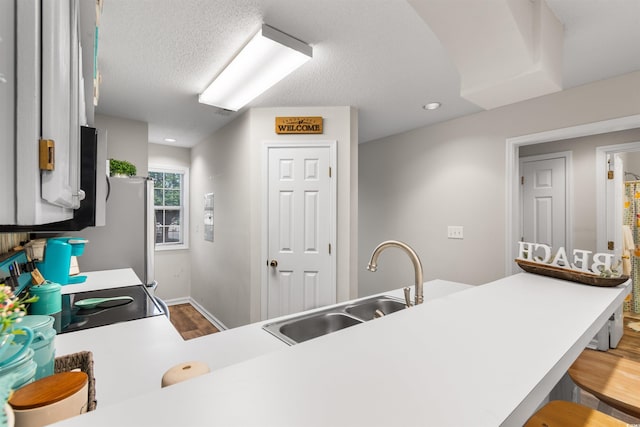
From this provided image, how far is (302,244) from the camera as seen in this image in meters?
2.90

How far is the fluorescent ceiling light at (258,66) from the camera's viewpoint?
5.79 ft

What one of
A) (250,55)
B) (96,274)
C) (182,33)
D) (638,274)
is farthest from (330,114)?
(638,274)

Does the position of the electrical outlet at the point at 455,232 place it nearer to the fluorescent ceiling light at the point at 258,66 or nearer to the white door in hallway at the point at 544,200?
the white door in hallway at the point at 544,200

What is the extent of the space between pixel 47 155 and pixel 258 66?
1825 mm

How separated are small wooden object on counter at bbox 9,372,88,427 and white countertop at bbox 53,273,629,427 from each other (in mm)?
136

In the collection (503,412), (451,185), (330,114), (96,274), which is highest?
(330,114)

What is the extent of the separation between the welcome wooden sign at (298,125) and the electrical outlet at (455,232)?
1.82 m

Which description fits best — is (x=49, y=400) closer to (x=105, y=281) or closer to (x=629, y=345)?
(x=105, y=281)

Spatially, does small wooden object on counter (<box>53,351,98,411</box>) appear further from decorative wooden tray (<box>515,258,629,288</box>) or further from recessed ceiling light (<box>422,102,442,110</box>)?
recessed ceiling light (<box>422,102,442,110</box>)

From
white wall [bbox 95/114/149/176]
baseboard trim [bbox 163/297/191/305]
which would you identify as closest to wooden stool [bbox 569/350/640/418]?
white wall [bbox 95/114/149/176]

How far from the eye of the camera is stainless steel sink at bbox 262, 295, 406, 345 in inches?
53.9

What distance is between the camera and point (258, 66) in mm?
2025

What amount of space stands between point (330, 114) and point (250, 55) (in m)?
1.13

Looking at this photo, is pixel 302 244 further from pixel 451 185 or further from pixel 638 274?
pixel 638 274
